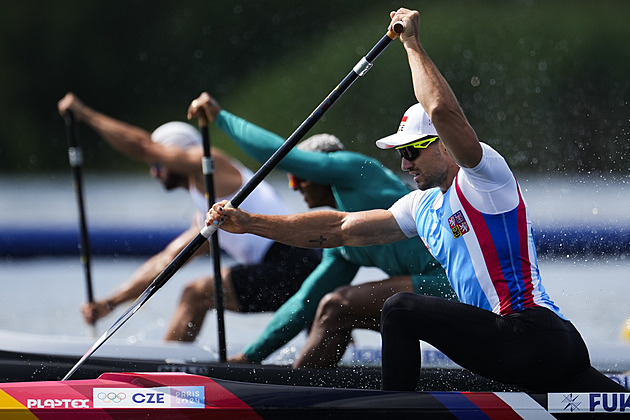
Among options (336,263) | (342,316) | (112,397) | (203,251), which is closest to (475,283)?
(342,316)

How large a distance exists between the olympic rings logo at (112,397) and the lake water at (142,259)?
→ 4.40 feet

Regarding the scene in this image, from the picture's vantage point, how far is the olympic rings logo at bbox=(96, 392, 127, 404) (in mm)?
2588

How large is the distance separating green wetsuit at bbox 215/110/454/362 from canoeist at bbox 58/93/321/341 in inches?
12.1

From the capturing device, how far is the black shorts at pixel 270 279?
13.4 ft

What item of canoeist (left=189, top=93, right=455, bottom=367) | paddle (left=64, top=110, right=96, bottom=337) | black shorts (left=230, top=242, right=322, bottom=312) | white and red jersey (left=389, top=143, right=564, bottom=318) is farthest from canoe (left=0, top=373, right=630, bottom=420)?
paddle (left=64, top=110, right=96, bottom=337)

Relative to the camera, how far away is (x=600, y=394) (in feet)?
8.16

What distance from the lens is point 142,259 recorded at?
9188 millimetres

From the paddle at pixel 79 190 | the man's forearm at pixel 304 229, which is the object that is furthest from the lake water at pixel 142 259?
the man's forearm at pixel 304 229

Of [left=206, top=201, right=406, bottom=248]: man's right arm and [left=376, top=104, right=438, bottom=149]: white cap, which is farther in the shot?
[left=206, top=201, right=406, bottom=248]: man's right arm

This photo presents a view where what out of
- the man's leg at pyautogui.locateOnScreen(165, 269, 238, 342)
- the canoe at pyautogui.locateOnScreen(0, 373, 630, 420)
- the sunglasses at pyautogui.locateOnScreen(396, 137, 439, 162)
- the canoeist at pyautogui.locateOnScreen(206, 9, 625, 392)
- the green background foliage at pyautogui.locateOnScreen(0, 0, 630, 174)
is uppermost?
the green background foliage at pyautogui.locateOnScreen(0, 0, 630, 174)

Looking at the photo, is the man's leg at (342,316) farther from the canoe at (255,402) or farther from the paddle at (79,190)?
the paddle at (79,190)

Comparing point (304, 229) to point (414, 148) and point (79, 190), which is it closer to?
point (414, 148)

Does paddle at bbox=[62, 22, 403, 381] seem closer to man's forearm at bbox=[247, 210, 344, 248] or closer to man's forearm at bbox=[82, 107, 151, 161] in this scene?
man's forearm at bbox=[247, 210, 344, 248]

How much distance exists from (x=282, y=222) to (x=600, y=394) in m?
1.07
